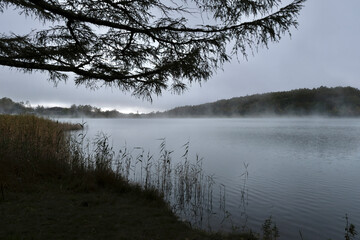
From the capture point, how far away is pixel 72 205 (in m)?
4.45

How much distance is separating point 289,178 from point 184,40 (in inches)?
368

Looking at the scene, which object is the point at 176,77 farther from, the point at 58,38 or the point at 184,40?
the point at 58,38

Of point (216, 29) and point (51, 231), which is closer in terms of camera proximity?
point (51, 231)

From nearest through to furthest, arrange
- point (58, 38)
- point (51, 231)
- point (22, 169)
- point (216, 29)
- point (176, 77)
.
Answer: point (51, 231) → point (216, 29) → point (176, 77) → point (58, 38) → point (22, 169)

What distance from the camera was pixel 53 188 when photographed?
5340 mm

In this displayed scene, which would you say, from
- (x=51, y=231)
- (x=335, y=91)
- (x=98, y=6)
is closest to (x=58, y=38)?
(x=98, y=6)

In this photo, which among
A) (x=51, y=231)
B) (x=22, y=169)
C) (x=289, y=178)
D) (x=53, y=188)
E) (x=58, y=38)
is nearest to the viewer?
(x=51, y=231)

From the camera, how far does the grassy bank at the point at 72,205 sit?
137 inches

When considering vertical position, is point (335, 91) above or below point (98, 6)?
above

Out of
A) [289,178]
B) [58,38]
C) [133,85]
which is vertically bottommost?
[289,178]

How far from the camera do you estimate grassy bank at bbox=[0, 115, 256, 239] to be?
11.4 ft

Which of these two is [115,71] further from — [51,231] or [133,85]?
[51,231]

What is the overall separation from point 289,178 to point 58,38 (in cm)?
1065

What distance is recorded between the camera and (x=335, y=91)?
131 m
